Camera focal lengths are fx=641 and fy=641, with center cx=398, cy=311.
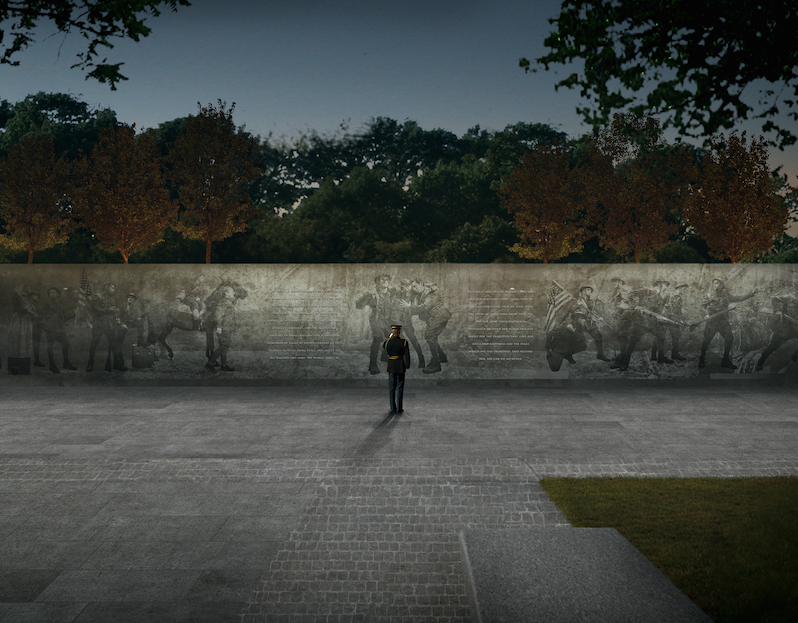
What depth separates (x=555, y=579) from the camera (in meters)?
4.59

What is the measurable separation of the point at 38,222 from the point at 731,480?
2841 cm

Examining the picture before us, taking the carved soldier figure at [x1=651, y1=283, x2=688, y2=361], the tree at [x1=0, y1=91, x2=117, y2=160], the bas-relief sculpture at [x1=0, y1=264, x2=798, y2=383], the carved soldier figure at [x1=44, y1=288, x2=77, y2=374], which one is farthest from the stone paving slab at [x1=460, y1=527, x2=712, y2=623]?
the tree at [x1=0, y1=91, x2=117, y2=160]

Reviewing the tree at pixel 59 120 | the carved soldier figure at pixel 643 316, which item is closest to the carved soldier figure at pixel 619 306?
the carved soldier figure at pixel 643 316

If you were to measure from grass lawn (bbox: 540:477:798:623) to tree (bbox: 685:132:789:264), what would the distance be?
55.8ft

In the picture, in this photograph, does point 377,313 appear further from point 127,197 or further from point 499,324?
point 127,197

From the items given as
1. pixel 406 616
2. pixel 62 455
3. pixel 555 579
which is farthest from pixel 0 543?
pixel 555 579

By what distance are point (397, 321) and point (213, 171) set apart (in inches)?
618

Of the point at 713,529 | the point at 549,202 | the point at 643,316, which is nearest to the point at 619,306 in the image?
the point at 643,316

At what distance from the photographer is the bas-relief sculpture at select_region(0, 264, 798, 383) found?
52.9 feet

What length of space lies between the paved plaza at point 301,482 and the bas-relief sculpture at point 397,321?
1.49 metres

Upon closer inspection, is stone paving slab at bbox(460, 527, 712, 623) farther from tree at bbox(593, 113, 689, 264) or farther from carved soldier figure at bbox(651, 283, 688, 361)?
tree at bbox(593, 113, 689, 264)

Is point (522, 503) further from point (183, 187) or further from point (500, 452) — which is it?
point (183, 187)

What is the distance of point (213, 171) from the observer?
92.1 ft

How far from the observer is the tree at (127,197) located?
2512 cm
